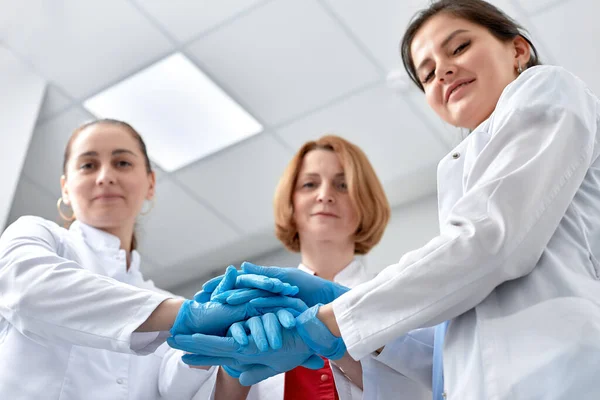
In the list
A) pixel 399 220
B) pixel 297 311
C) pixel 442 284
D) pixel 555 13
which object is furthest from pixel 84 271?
pixel 399 220

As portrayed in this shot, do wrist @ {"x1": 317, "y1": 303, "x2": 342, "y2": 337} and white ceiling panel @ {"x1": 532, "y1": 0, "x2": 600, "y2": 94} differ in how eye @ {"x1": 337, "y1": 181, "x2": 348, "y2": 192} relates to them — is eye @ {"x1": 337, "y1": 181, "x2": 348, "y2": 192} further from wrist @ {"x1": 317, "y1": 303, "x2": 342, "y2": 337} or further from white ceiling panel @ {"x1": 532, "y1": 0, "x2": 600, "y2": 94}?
white ceiling panel @ {"x1": 532, "y1": 0, "x2": 600, "y2": 94}

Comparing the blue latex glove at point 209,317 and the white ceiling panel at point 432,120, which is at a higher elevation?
the white ceiling panel at point 432,120

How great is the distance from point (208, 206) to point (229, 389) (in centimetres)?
247

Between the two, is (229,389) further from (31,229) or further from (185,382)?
(31,229)

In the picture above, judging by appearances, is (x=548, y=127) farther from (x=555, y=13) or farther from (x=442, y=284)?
(x=555, y=13)

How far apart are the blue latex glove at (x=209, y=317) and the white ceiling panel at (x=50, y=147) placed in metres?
2.34

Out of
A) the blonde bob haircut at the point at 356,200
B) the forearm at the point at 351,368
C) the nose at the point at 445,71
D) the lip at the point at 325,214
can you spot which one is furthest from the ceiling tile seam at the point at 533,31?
the forearm at the point at 351,368

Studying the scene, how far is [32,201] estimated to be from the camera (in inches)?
167

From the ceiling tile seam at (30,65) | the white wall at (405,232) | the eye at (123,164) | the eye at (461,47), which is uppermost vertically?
the ceiling tile seam at (30,65)

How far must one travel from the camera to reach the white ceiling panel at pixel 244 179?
12.7 ft

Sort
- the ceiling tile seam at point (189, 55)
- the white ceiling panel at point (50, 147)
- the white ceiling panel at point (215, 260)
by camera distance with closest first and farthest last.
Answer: the ceiling tile seam at point (189, 55) < the white ceiling panel at point (50, 147) < the white ceiling panel at point (215, 260)

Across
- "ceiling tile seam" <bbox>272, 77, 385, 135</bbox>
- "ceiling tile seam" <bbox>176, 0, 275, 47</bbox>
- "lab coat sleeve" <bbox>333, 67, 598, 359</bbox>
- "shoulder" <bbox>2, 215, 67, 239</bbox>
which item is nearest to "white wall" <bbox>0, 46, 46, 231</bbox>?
"ceiling tile seam" <bbox>176, 0, 275, 47</bbox>

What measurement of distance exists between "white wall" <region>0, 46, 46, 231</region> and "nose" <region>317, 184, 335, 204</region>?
1578mm

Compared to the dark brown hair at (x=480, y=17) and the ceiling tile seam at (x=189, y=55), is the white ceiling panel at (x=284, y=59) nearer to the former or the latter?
the ceiling tile seam at (x=189, y=55)
